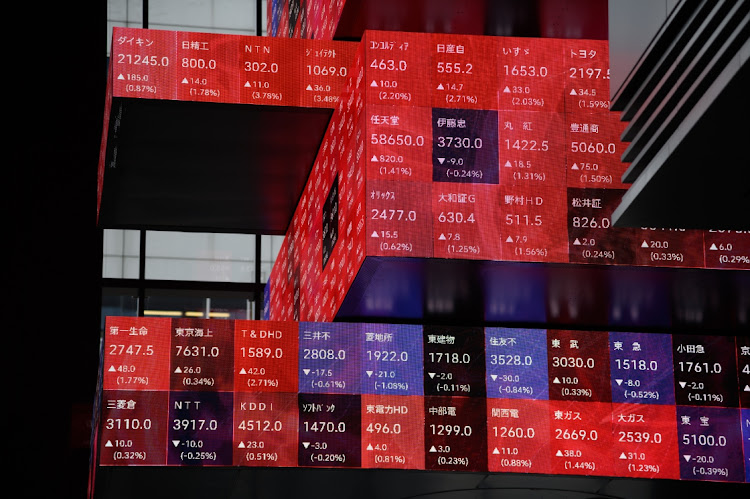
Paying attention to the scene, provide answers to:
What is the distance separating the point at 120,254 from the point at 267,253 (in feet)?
9.87

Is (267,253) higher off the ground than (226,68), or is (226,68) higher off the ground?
(226,68)

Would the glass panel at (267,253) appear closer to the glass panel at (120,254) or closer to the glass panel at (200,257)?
the glass panel at (200,257)

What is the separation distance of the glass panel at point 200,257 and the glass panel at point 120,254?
10.5 inches

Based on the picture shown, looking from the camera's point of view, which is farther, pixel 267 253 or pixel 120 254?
pixel 267 253

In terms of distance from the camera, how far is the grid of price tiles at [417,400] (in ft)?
54.6

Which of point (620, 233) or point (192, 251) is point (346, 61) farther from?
point (192, 251)

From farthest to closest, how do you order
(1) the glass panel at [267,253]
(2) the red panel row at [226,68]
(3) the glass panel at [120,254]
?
(1) the glass panel at [267,253] → (3) the glass panel at [120,254] → (2) the red panel row at [226,68]

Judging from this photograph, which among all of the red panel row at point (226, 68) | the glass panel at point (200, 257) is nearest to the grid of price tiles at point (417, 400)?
the red panel row at point (226, 68)

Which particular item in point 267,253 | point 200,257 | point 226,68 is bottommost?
point 200,257

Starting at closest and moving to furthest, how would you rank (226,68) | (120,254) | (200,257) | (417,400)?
(417,400)
(226,68)
(120,254)
(200,257)

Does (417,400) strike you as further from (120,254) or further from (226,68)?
(120,254)

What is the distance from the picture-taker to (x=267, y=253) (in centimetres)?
2886

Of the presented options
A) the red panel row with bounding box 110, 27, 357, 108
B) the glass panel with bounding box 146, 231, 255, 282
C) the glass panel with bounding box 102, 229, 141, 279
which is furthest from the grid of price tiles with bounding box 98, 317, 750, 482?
the glass panel with bounding box 102, 229, 141, 279

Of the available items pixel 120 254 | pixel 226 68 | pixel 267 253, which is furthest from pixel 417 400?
pixel 120 254
